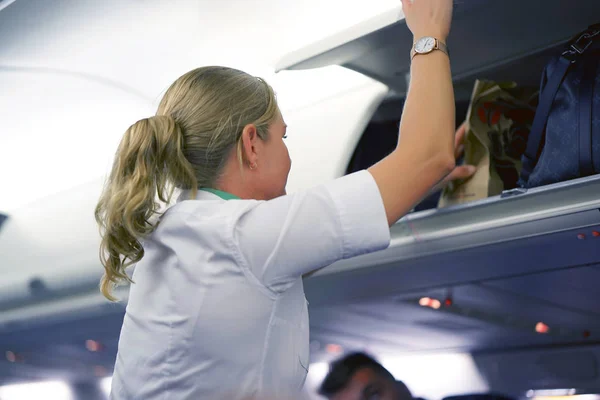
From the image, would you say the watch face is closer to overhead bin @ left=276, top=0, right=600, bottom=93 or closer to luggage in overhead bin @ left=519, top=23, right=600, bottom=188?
luggage in overhead bin @ left=519, top=23, right=600, bottom=188

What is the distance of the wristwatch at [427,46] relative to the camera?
4.55 ft

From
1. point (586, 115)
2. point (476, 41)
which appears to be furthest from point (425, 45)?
point (476, 41)

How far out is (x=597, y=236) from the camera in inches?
95.3

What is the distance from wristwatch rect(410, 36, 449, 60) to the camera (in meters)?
1.39

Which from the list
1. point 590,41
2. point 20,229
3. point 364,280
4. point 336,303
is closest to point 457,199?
point 590,41

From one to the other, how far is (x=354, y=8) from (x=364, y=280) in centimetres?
127

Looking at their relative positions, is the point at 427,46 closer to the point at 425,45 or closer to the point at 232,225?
the point at 425,45

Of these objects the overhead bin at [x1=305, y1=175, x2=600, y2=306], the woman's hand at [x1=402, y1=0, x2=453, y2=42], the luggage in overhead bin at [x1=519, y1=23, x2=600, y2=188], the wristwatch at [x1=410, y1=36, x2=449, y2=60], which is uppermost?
the woman's hand at [x1=402, y1=0, x2=453, y2=42]

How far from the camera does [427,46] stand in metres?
1.39

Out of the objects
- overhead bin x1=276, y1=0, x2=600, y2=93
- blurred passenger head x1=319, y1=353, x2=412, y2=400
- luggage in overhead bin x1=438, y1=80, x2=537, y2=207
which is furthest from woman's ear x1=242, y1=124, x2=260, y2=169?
blurred passenger head x1=319, y1=353, x2=412, y2=400

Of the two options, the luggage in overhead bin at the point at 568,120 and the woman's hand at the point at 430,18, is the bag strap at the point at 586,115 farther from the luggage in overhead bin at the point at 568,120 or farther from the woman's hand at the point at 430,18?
the woman's hand at the point at 430,18

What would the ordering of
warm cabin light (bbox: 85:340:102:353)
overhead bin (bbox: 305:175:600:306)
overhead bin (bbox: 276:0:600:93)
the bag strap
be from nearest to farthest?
1. the bag strap
2. overhead bin (bbox: 305:175:600:306)
3. overhead bin (bbox: 276:0:600:93)
4. warm cabin light (bbox: 85:340:102:353)

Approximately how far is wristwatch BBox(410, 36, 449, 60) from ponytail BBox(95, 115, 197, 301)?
474mm

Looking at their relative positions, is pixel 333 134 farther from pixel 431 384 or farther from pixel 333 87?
pixel 431 384
